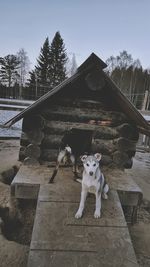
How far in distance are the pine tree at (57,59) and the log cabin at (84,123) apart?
101 feet

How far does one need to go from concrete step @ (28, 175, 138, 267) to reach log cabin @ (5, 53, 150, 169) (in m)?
1.60

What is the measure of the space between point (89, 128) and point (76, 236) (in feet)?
8.99

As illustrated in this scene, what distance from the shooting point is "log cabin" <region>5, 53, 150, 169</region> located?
4.84 metres

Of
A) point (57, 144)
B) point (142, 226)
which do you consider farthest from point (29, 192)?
point (142, 226)

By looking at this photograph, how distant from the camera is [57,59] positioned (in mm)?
35438

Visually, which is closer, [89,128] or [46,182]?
[46,182]

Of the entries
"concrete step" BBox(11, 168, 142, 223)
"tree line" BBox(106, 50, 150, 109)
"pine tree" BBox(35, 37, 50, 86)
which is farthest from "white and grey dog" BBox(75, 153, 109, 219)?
"tree line" BBox(106, 50, 150, 109)

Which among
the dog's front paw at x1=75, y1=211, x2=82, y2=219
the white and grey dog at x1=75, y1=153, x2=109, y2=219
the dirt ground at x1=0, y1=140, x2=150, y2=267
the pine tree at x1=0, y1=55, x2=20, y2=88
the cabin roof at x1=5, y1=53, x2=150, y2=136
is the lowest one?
the dirt ground at x1=0, y1=140, x2=150, y2=267

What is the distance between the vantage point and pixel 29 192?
3.82m

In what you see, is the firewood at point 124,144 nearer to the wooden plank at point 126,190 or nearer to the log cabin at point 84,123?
the log cabin at point 84,123

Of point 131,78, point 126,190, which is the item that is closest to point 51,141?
point 126,190

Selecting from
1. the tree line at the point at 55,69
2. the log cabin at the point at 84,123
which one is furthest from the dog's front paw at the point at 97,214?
the tree line at the point at 55,69

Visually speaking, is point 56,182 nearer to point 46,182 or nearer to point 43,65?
point 46,182

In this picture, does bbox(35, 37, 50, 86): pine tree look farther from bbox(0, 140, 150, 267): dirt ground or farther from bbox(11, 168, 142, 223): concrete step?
bbox(11, 168, 142, 223): concrete step
